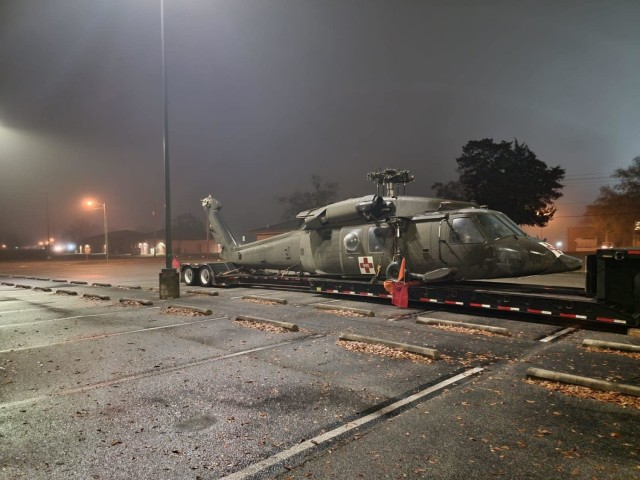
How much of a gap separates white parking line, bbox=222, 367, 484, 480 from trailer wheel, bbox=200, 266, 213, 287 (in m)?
14.4

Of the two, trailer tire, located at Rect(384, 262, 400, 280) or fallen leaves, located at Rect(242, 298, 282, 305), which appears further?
fallen leaves, located at Rect(242, 298, 282, 305)

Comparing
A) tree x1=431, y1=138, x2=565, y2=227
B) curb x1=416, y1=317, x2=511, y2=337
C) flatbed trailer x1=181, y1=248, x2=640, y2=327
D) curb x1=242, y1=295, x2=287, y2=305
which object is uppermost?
tree x1=431, y1=138, x2=565, y2=227

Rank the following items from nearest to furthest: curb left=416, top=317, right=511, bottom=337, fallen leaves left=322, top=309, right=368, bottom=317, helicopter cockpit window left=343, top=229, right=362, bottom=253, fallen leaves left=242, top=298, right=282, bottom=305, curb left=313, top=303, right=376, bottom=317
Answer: curb left=416, top=317, right=511, bottom=337
curb left=313, top=303, right=376, bottom=317
fallen leaves left=322, top=309, right=368, bottom=317
helicopter cockpit window left=343, top=229, right=362, bottom=253
fallen leaves left=242, top=298, right=282, bottom=305

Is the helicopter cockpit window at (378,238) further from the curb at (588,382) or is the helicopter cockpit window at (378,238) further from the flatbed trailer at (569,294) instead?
the curb at (588,382)

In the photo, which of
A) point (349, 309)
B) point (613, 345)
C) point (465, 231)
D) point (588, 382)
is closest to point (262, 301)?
point (349, 309)

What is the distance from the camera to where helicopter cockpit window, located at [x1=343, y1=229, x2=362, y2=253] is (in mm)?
12781

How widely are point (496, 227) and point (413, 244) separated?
225cm

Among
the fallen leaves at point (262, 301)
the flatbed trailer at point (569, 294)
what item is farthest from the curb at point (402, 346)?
the fallen leaves at point (262, 301)

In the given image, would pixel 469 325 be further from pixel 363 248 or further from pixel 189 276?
pixel 189 276

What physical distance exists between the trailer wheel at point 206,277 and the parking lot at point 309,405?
29.6 ft

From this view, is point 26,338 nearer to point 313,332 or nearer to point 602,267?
point 313,332

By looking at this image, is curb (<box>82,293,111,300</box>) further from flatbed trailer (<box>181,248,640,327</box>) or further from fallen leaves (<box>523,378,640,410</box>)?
fallen leaves (<box>523,378,640,410</box>)

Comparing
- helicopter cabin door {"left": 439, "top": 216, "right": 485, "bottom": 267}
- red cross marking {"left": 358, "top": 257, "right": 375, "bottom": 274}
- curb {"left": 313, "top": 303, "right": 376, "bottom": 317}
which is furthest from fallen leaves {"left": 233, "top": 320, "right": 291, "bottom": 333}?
helicopter cabin door {"left": 439, "top": 216, "right": 485, "bottom": 267}

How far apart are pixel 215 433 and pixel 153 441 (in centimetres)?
60
